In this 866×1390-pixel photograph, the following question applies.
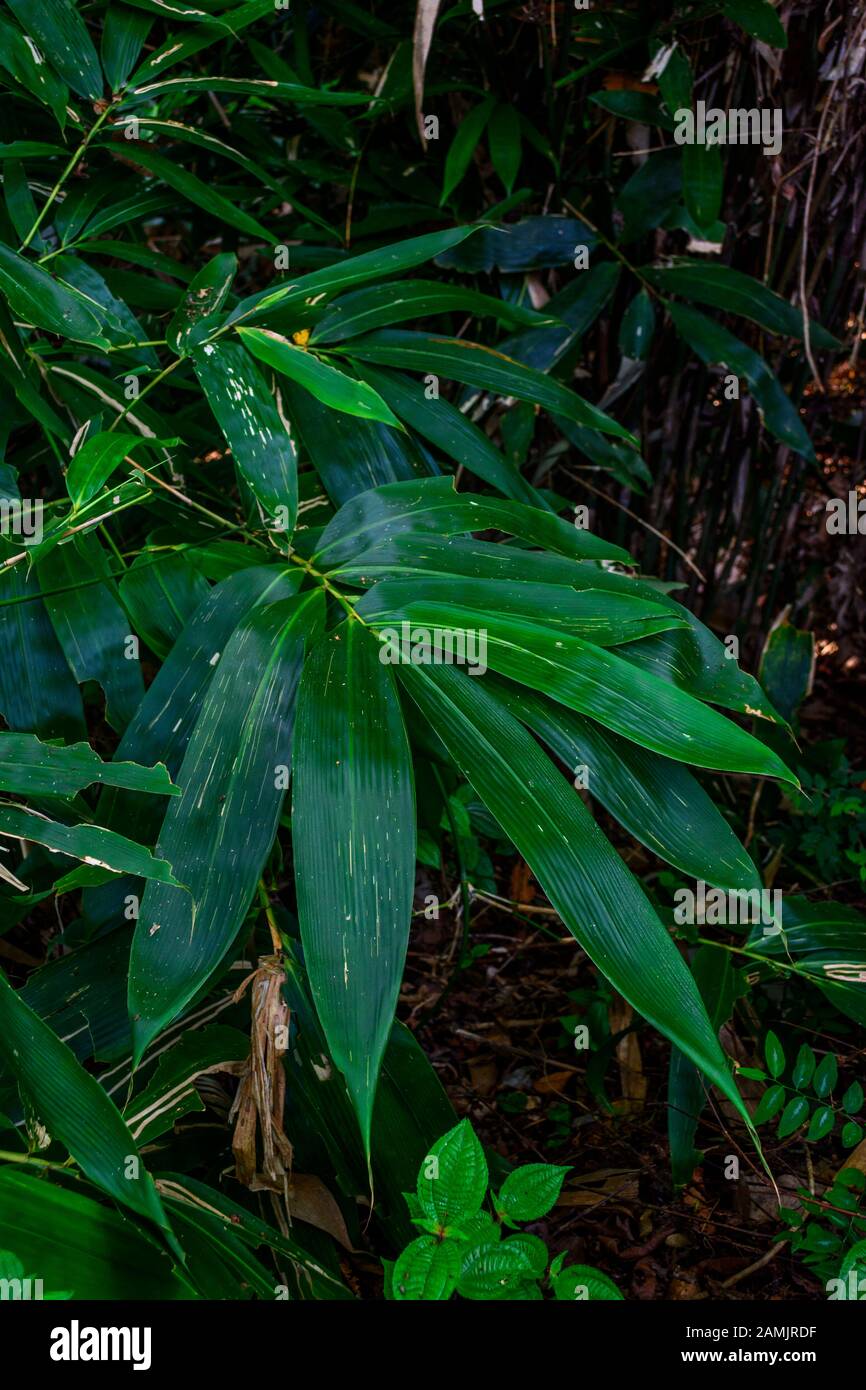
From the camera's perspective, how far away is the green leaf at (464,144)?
131 cm

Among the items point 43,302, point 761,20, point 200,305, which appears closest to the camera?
point 43,302

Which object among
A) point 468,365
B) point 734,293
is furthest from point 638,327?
point 468,365

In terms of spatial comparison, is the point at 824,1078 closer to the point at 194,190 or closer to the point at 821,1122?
the point at 821,1122

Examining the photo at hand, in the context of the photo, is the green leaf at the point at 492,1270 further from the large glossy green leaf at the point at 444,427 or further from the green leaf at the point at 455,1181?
the large glossy green leaf at the point at 444,427

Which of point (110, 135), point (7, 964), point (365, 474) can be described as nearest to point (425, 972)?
point (7, 964)

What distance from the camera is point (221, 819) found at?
676 millimetres

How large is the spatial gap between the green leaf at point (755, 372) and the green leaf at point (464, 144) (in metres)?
0.31

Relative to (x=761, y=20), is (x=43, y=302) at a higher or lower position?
lower

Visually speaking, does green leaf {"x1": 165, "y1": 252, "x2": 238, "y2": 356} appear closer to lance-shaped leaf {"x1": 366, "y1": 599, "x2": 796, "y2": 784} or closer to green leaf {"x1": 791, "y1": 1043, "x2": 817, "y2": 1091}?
→ lance-shaped leaf {"x1": 366, "y1": 599, "x2": 796, "y2": 784}

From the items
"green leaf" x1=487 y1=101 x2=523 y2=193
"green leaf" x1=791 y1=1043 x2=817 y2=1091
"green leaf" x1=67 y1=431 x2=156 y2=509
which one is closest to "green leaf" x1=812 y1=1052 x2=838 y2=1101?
"green leaf" x1=791 y1=1043 x2=817 y2=1091

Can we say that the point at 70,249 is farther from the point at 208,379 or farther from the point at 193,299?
the point at 208,379

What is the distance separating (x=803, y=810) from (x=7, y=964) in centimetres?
103

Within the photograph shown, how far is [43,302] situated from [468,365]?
14.3 inches

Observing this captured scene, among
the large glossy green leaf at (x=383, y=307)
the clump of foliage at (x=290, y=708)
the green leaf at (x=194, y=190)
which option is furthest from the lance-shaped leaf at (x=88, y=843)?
the green leaf at (x=194, y=190)
